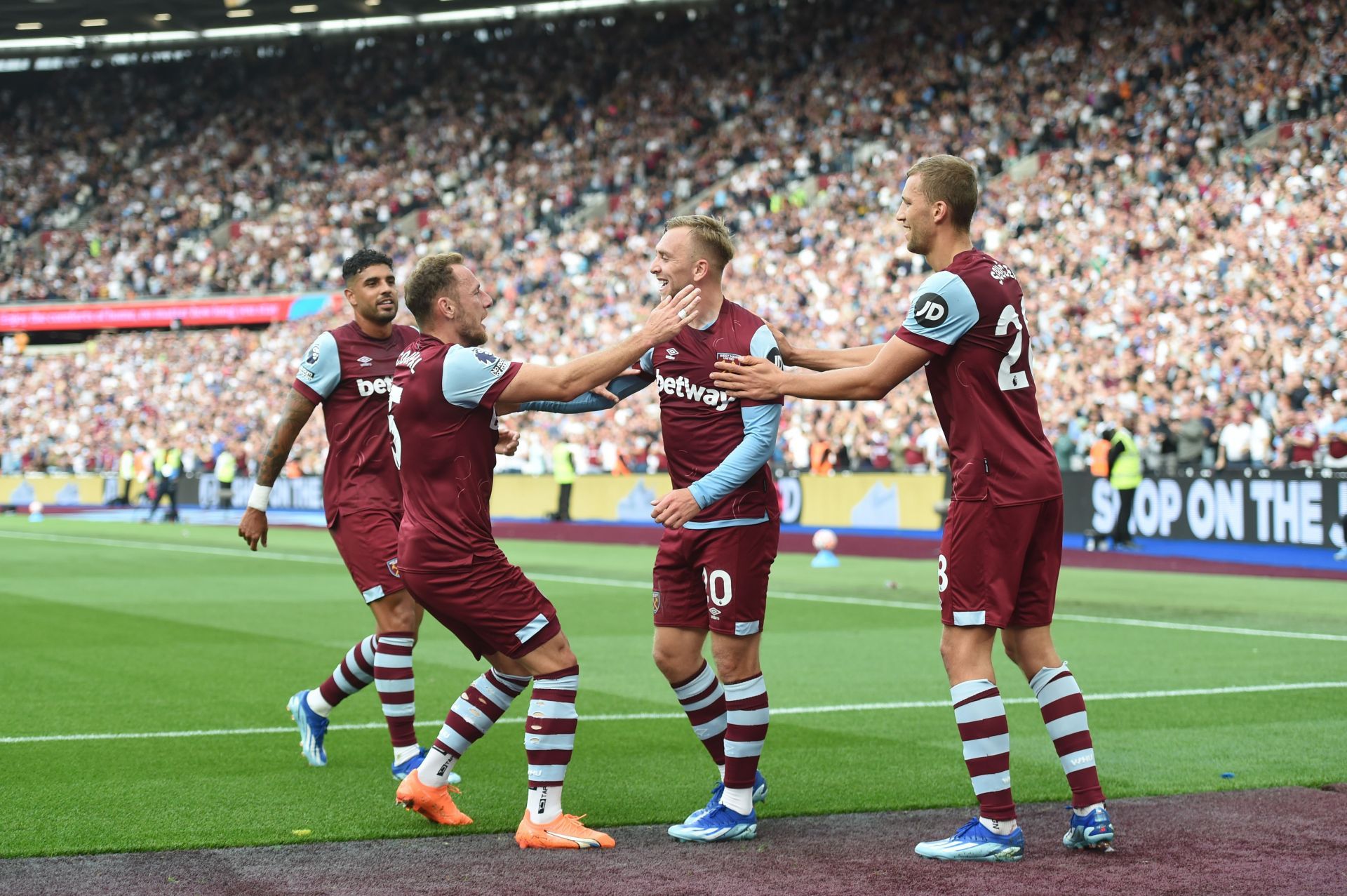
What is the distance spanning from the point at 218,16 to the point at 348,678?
49.5 meters

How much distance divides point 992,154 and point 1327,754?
28.0 m

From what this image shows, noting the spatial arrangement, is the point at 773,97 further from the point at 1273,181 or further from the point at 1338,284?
the point at 1338,284

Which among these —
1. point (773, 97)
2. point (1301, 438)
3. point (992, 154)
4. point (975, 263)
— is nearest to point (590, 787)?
point (975, 263)

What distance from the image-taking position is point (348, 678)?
745 centimetres

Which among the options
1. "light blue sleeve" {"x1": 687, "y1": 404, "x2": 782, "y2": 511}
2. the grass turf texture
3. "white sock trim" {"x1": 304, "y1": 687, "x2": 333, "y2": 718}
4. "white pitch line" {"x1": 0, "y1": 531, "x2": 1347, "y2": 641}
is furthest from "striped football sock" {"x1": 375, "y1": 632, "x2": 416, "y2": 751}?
"white pitch line" {"x1": 0, "y1": 531, "x2": 1347, "y2": 641}

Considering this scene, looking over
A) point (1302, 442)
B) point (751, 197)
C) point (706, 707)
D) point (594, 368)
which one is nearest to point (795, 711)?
point (706, 707)

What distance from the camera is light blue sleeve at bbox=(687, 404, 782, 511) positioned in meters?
5.74

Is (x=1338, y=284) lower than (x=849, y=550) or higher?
higher

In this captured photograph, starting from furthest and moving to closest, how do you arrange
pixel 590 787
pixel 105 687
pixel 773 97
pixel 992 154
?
pixel 773 97 → pixel 992 154 → pixel 105 687 → pixel 590 787

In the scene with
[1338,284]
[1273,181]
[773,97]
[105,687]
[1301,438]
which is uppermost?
[773,97]

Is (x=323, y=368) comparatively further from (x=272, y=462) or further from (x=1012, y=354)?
(x=1012, y=354)

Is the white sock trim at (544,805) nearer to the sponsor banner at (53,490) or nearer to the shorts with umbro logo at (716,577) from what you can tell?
the shorts with umbro logo at (716,577)

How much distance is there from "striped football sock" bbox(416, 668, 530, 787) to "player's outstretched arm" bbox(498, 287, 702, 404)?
117 centimetres

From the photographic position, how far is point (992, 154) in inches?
1331
